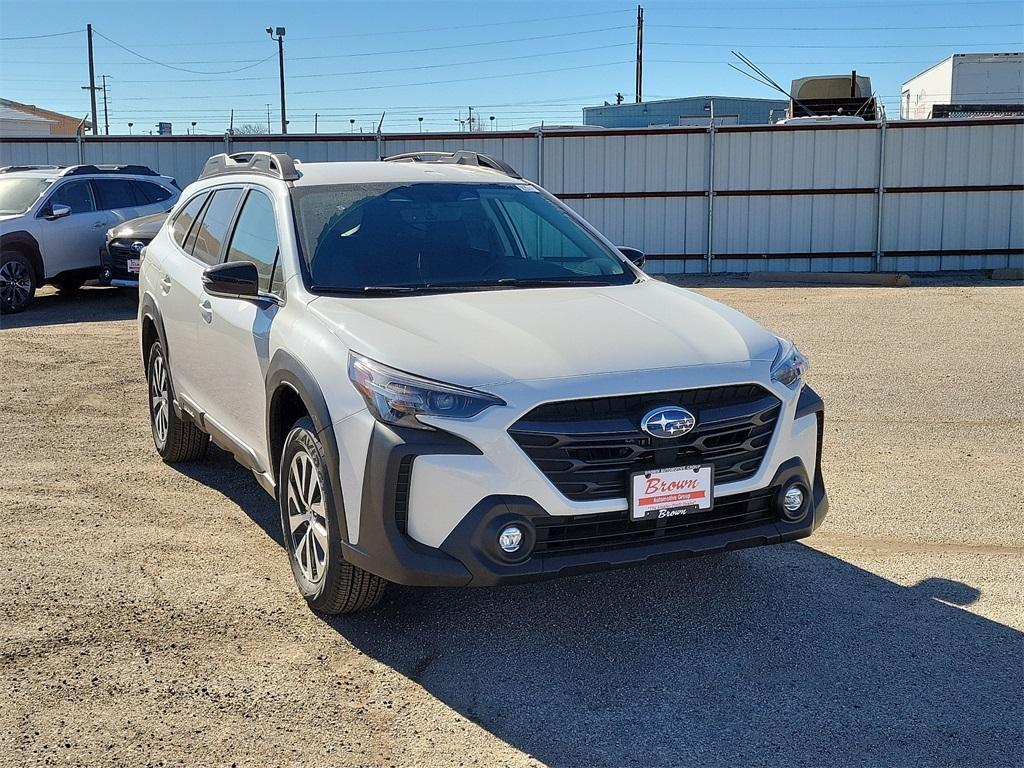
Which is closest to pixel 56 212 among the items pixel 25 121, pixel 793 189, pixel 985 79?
pixel 793 189

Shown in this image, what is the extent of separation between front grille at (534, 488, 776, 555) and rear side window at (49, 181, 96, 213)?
42.2ft

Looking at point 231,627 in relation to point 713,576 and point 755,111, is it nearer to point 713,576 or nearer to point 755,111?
point 713,576

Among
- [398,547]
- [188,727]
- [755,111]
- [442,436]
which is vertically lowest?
[188,727]

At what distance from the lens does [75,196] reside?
49.9ft

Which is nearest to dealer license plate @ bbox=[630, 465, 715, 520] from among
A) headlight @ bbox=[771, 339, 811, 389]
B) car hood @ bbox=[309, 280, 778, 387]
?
car hood @ bbox=[309, 280, 778, 387]

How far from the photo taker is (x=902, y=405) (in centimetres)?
841

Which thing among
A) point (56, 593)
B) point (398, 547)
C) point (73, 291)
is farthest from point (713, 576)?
point (73, 291)

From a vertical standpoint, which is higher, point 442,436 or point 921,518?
point 442,436

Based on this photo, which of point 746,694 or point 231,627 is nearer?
point 746,694

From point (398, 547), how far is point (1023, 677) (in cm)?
222

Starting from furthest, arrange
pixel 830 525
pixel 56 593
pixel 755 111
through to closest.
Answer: pixel 755 111 → pixel 830 525 → pixel 56 593

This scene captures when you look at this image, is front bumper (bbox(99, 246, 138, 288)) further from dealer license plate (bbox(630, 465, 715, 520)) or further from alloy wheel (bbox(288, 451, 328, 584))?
dealer license plate (bbox(630, 465, 715, 520))

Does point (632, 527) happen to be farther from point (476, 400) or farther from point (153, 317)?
point (153, 317)

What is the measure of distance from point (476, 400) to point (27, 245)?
12.4 m
